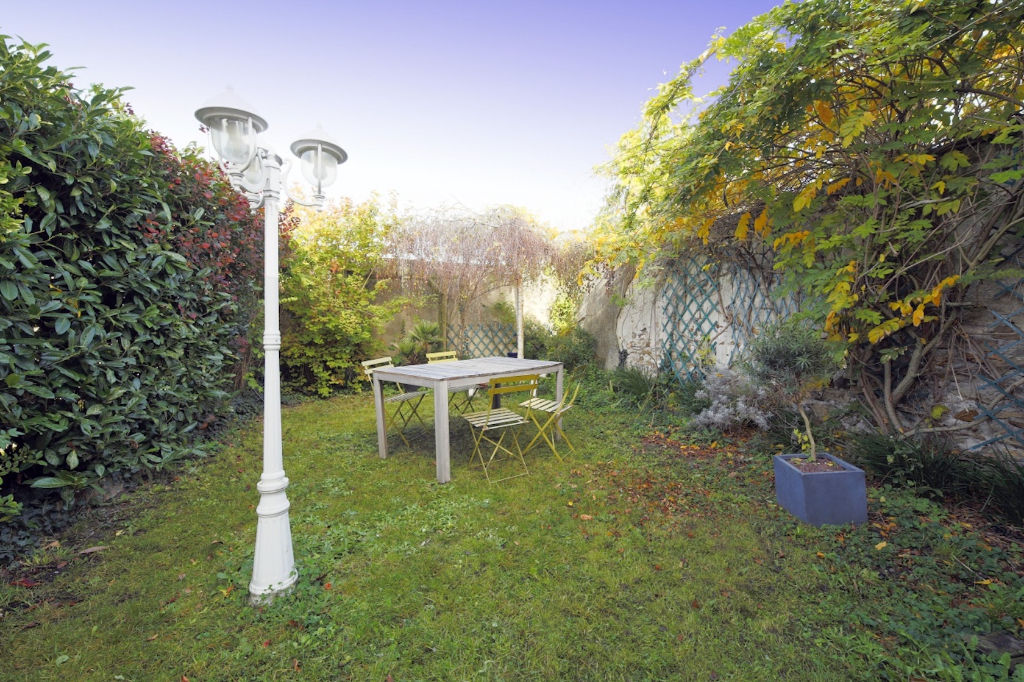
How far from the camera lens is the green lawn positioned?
1.54 m

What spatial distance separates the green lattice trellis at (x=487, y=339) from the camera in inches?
318

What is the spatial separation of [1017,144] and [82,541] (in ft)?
19.3

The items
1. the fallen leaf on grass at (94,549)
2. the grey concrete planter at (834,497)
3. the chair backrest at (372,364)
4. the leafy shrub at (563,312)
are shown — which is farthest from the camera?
the leafy shrub at (563,312)

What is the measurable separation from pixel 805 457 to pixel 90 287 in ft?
14.8

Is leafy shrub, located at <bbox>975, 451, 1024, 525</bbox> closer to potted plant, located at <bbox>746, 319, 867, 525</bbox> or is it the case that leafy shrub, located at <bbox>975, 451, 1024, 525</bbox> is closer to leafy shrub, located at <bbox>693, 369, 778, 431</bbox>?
potted plant, located at <bbox>746, 319, 867, 525</bbox>

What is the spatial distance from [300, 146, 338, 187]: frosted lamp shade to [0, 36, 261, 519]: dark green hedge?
3.89 feet

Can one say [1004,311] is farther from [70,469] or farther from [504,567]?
[70,469]

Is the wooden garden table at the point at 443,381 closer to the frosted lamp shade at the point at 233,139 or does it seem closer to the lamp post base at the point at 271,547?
the lamp post base at the point at 271,547

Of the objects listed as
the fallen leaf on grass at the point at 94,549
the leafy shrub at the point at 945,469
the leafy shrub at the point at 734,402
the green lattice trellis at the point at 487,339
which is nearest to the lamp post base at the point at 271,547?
the fallen leaf on grass at the point at 94,549

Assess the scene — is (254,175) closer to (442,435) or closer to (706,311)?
(442,435)

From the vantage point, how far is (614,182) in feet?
16.8

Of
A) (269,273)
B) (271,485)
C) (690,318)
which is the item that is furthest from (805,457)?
(269,273)

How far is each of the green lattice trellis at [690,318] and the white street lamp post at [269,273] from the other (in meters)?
4.18

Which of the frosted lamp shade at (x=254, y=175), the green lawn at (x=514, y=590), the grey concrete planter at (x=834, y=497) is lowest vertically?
the green lawn at (x=514, y=590)
